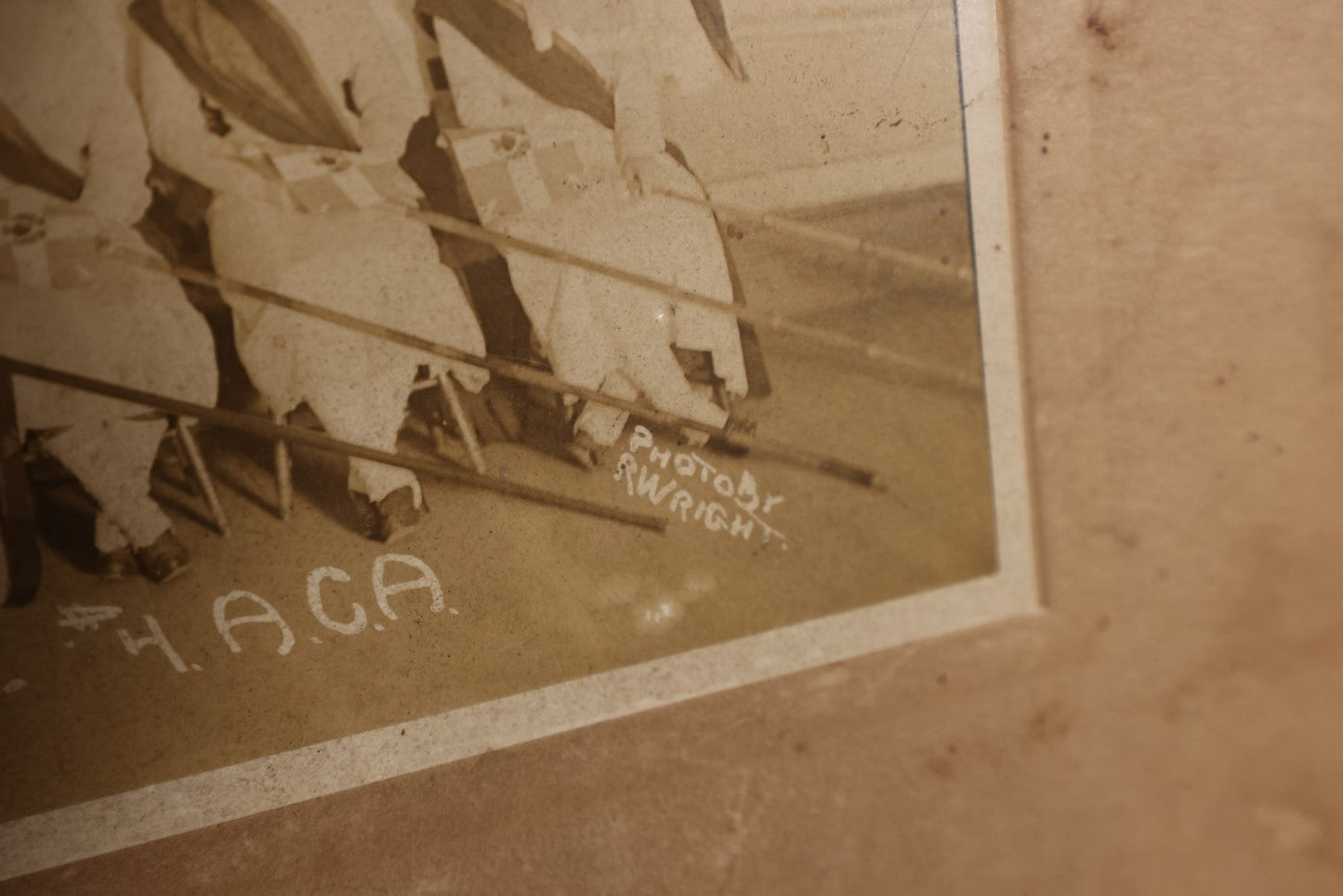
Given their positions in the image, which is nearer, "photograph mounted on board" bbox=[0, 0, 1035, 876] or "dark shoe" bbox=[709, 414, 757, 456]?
"photograph mounted on board" bbox=[0, 0, 1035, 876]

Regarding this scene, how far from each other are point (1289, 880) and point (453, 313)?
2501 mm

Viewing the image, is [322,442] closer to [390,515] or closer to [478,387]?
[390,515]

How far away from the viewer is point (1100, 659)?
1.73m

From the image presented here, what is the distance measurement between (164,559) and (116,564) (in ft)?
0.38

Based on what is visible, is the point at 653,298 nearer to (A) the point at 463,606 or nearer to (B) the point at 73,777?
(A) the point at 463,606

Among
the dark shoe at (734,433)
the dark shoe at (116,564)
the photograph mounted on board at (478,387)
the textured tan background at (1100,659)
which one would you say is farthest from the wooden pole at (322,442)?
the textured tan background at (1100,659)

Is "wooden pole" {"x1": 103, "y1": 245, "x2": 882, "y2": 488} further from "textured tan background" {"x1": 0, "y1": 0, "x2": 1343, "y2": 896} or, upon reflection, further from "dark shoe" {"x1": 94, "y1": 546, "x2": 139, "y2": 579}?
"dark shoe" {"x1": 94, "y1": 546, "x2": 139, "y2": 579}

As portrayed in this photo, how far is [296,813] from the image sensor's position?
5.76 ft

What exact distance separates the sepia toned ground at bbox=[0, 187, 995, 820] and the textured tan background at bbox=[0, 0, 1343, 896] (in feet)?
0.67

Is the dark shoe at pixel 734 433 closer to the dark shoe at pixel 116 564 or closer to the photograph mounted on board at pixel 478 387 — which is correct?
the photograph mounted on board at pixel 478 387

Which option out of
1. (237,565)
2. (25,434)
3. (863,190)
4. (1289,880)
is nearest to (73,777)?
(237,565)

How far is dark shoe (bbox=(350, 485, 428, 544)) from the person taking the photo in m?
1.77

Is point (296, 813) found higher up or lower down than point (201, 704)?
lower down

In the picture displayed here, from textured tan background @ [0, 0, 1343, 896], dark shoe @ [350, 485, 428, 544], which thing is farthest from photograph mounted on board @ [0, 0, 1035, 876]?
textured tan background @ [0, 0, 1343, 896]
